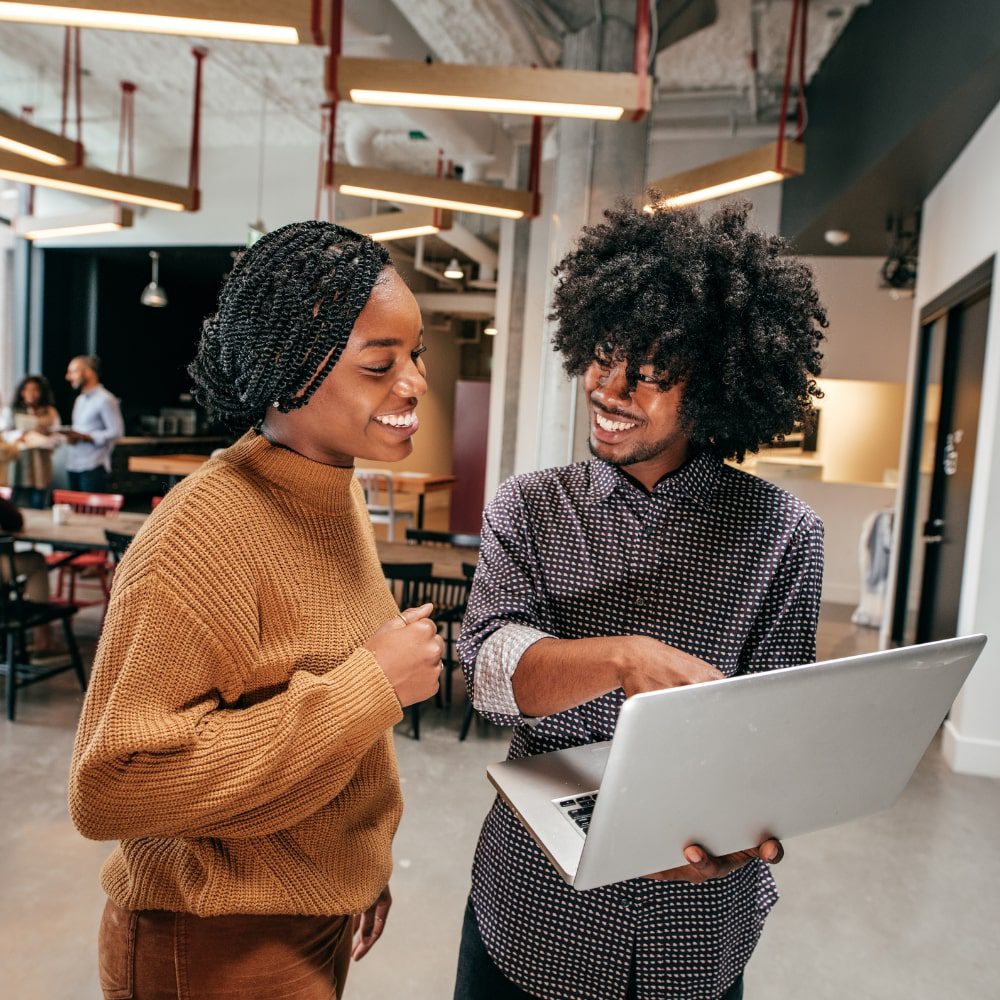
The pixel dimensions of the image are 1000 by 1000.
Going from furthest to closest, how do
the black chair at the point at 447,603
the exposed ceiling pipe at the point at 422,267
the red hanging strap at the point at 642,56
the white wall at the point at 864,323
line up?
the exposed ceiling pipe at the point at 422,267
the white wall at the point at 864,323
the black chair at the point at 447,603
the red hanging strap at the point at 642,56

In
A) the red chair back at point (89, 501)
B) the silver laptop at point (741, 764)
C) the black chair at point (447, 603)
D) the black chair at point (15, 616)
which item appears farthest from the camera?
the red chair back at point (89, 501)

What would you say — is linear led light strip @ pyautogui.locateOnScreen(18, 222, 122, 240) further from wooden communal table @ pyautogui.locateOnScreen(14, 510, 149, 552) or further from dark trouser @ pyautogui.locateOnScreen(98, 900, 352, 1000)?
dark trouser @ pyautogui.locateOnScreen(98, 900, 352, 1000)

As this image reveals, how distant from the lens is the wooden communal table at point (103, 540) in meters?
4.17

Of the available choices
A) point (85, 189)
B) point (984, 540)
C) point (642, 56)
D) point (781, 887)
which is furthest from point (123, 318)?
point (781, 887)

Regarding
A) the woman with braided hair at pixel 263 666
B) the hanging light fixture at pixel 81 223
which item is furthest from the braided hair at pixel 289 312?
the hanging light fixture at pixel 81 223

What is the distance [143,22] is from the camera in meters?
2.32

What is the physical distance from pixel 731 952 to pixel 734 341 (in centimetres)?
80

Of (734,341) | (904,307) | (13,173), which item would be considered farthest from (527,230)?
(734,341)

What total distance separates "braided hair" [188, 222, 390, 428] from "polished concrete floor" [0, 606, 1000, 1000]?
6.14 ft

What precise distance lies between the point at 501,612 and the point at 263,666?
1.01ft

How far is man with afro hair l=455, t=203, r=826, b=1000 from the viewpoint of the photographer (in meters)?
1.00

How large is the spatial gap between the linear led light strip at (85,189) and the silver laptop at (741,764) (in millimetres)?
4562

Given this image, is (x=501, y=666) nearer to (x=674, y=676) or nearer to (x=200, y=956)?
(x=674, y=676)

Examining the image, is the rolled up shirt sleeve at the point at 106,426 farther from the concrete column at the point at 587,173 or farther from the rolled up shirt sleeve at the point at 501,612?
the rolled up shirt sleeve at the point at 501,612
